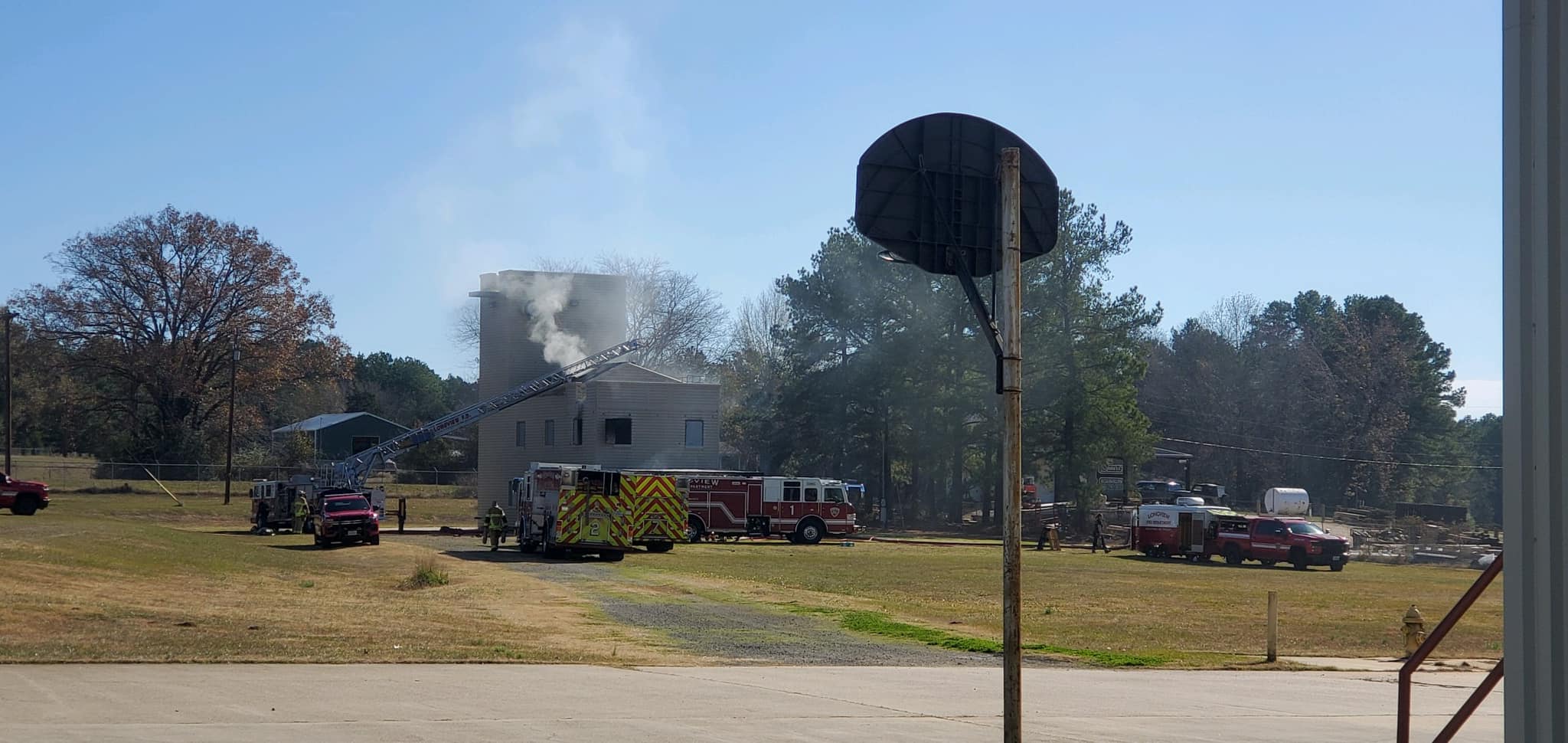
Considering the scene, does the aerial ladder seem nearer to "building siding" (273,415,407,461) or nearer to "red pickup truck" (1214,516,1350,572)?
"red pickup truck" (1214,516,1350,572)

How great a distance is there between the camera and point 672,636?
62.3ft

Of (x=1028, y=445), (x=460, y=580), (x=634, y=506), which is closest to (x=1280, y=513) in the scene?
(x=1028, y=445)

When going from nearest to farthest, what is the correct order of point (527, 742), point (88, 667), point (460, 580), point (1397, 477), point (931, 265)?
point (931, 265) < point (527, 742) < point (88, 667) < point (460, 580) < point (1397, 477)

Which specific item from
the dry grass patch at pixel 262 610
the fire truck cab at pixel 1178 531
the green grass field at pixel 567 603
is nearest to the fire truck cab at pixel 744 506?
the green grass field at pixel 567 603

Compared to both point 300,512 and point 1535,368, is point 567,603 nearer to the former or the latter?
point 1535,368

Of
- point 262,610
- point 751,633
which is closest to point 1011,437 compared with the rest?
point 751,633

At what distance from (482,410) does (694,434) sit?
939 cm

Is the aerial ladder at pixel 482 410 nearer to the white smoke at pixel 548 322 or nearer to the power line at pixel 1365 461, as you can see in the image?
the white smoke at pixel 548 322

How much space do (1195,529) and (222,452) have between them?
54.3 meters

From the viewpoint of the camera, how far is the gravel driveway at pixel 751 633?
17.1 metres

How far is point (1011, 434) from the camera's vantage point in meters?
7.06

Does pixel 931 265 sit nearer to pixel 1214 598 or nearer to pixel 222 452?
pixel 1214 598

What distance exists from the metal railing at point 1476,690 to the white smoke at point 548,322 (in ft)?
189

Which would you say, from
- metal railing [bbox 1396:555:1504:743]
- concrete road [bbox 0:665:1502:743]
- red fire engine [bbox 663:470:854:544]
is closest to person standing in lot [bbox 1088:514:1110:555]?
red fire engine [bbox 663:470:854:544]
